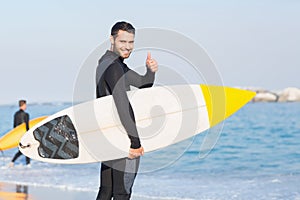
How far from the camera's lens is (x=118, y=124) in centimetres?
450

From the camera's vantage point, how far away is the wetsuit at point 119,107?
13.3 feet

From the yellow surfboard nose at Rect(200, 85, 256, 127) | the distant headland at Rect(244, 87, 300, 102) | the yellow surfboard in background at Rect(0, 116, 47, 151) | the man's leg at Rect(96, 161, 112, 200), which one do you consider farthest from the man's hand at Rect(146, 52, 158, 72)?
the distant headland at Rect(244, 87, 300, 102)

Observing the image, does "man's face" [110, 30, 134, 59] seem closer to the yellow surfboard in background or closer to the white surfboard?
the white surfboard

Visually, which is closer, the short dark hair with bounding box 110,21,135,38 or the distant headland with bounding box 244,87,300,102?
the short dark hair with bounding box 110,21,135,38

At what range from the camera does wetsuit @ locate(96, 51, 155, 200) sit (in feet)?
13.3

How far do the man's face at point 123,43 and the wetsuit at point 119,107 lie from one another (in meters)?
0.04

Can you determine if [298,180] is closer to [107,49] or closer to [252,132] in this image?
[107,49]

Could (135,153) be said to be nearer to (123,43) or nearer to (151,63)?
(151,63)

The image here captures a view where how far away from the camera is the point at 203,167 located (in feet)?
45.2

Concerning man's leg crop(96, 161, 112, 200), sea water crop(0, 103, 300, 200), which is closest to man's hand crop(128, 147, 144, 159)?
man's leg crop(96, 161, 112, 200)

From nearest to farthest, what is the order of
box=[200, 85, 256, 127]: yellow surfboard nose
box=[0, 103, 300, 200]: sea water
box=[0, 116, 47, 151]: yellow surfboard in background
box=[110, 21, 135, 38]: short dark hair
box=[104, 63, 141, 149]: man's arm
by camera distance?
1. box=[104, 63, 141, 149]: man's arm
2. box=[110, 21, 135, 38]: short dark hair
3. box=[200, 85, 256, 127]: yellow surfboard nose
4. box=[0, 103, 300, 200]: sea water
5. box=[0, 116, 47, 151]: yellow surfboard in background

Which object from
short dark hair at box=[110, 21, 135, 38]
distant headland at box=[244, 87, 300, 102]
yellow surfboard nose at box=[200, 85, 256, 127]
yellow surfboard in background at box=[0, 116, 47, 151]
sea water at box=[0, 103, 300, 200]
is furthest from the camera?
distant headland at box=[244, 87, 300, 102]

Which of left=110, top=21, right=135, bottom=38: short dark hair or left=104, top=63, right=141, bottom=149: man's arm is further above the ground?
left=110, top=21, right=135, bottom=38: short dark hair

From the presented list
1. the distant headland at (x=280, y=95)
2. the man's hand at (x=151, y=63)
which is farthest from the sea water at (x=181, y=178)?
the distant headland at (x=280, y=95)
